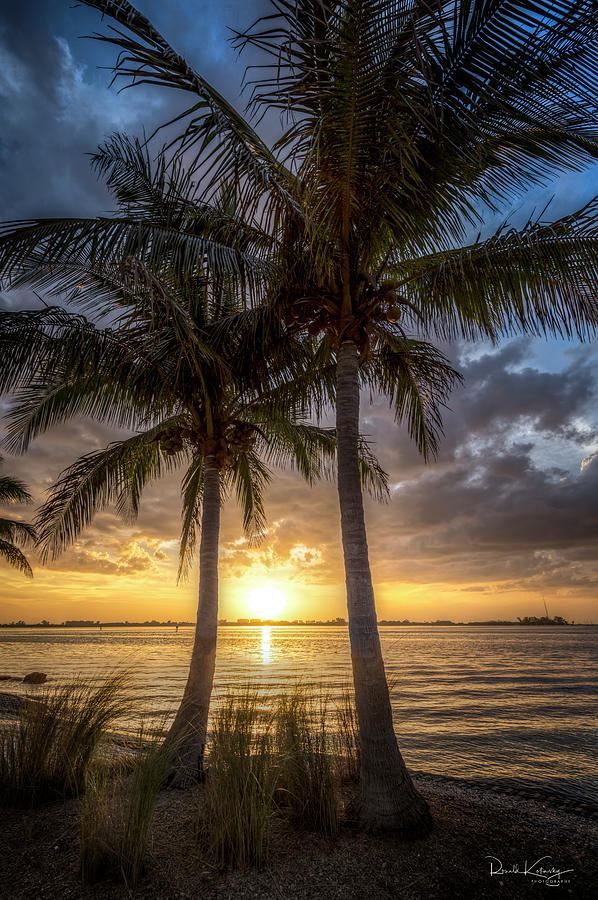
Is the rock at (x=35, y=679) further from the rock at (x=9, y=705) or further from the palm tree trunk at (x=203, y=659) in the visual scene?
the palm tree trunk at (x=203, y=659)

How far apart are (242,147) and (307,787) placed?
20.7ft

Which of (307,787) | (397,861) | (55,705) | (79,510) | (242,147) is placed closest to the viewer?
(397,861)

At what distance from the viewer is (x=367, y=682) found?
4.80 metres

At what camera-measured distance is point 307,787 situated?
14.6 feet

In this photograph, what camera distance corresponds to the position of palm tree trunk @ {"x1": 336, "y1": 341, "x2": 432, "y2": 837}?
4.40m

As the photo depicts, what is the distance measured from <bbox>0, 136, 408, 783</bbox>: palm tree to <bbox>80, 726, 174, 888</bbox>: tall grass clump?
5.52ft

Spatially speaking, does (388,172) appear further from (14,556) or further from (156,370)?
(14,556)

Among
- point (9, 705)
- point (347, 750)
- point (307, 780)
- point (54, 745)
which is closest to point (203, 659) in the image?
point (54, 745)

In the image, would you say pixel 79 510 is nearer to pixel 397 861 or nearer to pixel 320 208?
pixel 320 208

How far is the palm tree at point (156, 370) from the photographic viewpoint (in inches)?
227

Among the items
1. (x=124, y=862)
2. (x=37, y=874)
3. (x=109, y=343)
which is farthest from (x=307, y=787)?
(x=109, y=343)

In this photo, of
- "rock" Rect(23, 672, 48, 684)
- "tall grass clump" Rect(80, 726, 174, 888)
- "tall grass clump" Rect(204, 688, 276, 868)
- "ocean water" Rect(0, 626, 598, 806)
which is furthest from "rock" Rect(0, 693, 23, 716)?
"tall grass clump" Rect(204, 688, 276, 868)

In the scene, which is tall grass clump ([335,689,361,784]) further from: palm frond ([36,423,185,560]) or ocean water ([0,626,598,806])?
palm frond ([36,423,185,560])

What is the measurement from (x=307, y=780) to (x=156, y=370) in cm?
545
